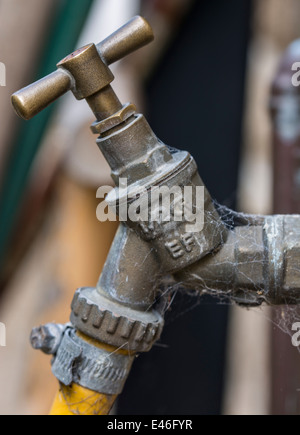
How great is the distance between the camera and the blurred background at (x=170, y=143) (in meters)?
1.24

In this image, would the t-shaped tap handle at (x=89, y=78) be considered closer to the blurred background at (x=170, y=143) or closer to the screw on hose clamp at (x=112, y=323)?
the screw on hose clamp at (x=112, y=323)

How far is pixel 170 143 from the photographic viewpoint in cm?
150

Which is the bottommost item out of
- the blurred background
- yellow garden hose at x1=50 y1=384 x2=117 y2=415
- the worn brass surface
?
yellow garden hose at x1=50 y1=384 x2=117 y2=415

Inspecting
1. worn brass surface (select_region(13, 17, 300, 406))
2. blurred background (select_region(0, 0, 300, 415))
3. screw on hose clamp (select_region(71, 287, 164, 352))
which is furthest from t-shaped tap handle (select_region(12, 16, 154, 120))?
blurred background (select_region(0, 0, 300, 415))

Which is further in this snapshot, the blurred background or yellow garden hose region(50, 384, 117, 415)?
the blurred background

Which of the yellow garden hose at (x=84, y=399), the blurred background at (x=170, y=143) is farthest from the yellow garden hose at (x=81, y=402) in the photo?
the blurred background at (x=170, y=143)

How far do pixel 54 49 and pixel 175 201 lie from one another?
2.82ft

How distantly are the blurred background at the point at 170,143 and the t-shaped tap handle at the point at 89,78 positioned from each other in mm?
517

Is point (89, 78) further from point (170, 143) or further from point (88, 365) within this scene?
point (170, 143)

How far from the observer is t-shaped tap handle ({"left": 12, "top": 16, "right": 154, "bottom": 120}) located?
1.68ft

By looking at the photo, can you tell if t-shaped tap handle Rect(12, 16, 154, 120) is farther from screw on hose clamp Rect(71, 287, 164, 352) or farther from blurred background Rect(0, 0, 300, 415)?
blurred background Rect(0, 0, 300, 415)

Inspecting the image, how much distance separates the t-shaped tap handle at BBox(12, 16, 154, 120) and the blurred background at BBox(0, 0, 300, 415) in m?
0.52

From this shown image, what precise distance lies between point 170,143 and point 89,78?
0.99 metres
